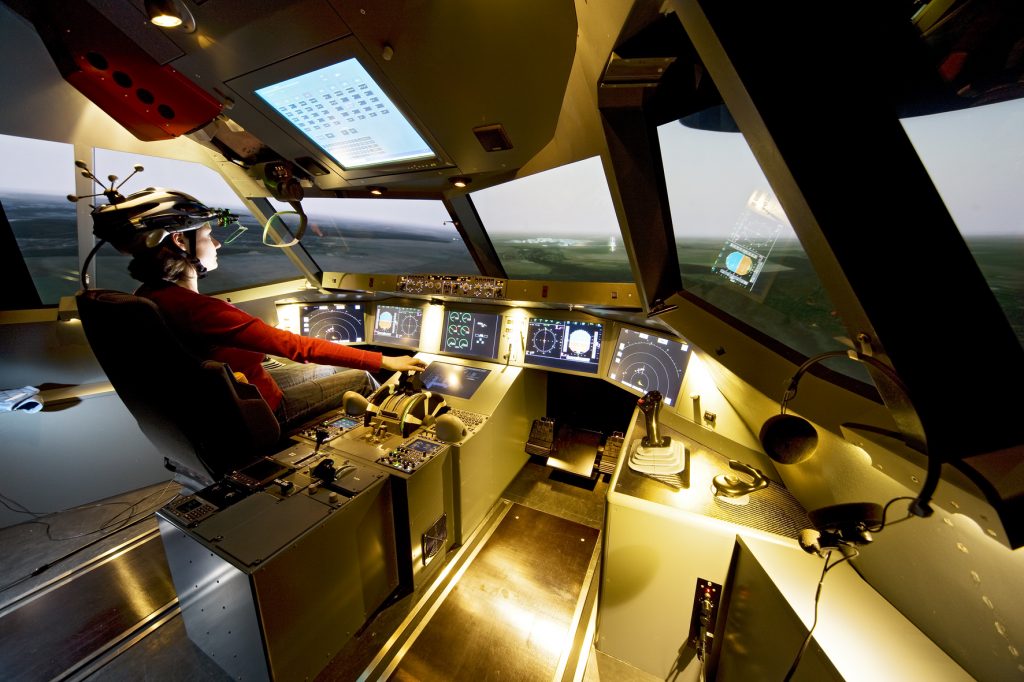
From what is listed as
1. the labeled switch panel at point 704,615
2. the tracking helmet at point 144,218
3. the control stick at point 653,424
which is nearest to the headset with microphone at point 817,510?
the labeled switch panel at point 704,615

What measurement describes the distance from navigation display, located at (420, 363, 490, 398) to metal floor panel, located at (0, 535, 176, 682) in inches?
62.7

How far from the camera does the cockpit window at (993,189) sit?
629mm

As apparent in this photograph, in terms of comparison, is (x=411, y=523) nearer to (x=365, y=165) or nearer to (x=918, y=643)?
(x=918, y=643)

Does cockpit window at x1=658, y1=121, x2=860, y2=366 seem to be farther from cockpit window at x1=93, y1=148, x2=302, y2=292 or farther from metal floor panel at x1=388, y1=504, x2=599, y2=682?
cockpit window at x1=93, y1=148, x2=302, y2=292

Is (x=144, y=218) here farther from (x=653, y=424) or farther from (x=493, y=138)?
(x=653, y=424)

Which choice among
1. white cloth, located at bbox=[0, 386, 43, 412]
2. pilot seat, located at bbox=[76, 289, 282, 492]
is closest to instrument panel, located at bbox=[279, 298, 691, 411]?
→ pilot seat, located at bbox=[76, 289, 282, 492]

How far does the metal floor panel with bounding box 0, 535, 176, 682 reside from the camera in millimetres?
1365

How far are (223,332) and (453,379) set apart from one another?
1.24 m

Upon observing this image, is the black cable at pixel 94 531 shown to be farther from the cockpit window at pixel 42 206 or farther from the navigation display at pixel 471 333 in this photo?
the navigation display at pixel 471 333

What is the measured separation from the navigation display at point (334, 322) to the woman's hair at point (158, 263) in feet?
5.09

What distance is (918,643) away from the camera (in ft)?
2.47

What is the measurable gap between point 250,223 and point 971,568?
4422mm

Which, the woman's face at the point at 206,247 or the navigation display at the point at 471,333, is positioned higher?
the woman's face at the point at 206,247

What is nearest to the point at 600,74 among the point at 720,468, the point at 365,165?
the point at 365,165
